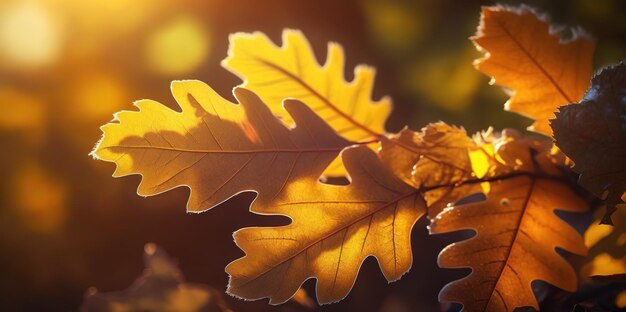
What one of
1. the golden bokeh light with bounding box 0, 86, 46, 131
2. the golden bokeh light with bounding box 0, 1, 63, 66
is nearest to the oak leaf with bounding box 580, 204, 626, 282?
the golden bokeh light with bounding box 0, 86, 46, 131

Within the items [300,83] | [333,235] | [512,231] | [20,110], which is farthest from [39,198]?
[512,231]

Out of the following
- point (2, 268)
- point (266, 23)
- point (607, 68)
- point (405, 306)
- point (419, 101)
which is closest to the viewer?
point (607, 68)

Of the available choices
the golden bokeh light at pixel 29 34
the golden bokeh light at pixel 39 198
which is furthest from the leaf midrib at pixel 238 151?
the golden bokeh light at pixel 29 34

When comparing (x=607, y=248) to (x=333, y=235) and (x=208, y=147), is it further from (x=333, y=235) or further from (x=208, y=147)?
(x=208, y=147)

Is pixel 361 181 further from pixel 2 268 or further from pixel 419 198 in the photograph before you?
pixel 2 268

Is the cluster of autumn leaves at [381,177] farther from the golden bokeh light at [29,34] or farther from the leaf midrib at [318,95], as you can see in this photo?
the golden bokeh light at [29,34]

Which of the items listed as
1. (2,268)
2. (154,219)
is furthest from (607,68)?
(2,268)
